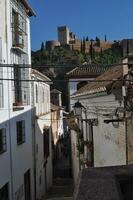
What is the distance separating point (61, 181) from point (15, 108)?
45.6ft

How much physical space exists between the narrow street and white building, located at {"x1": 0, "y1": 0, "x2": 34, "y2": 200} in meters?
3.20

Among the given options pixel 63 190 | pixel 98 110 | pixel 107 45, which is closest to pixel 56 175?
pixel 63 190

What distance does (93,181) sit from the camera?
353cm

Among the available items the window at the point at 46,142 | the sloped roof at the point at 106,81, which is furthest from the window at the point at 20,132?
the window at the point at 46,142

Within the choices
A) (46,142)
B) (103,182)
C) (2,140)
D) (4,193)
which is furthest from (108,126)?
(46,142)

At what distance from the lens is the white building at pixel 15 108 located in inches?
600

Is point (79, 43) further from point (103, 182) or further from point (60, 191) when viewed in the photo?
point (103, 182)

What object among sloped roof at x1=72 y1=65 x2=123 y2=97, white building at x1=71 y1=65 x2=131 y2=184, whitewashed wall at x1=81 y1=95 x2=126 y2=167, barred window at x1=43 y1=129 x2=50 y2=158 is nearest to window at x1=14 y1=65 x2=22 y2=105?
sloped roof at x1=72 y1=65 x2=123 y2=97

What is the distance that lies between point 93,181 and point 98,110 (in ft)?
30.7

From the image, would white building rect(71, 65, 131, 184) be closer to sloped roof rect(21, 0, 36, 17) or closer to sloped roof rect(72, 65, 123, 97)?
sloped roof rect(72, 65, 123, 97)

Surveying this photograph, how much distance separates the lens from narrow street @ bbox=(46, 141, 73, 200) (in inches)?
902

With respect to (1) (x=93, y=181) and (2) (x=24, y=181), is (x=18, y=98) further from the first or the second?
(1) (x=93, y=181)

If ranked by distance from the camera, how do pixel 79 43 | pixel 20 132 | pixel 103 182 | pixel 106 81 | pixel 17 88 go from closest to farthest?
1. pixel 103 182
2. pixel 106 81
3. pixel 17 88
4. pixel 20 132
5. pixel 79 43

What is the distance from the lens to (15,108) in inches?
665
